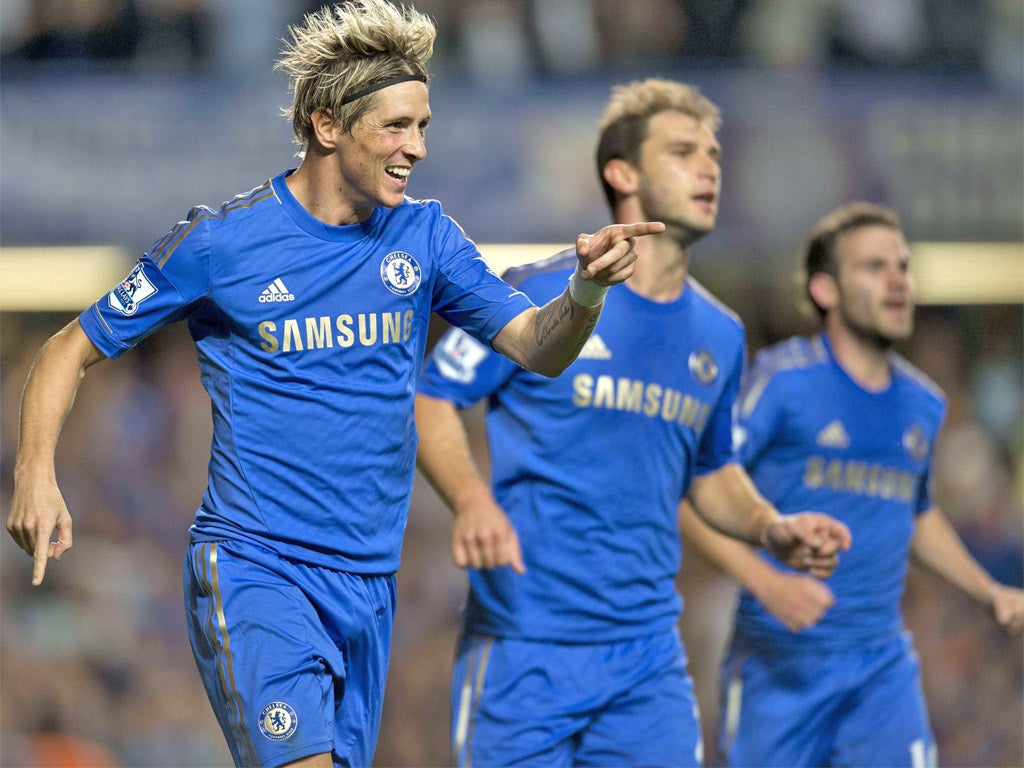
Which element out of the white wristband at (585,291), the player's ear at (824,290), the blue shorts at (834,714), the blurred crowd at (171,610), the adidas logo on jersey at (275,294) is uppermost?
the white wristband at (585,291)

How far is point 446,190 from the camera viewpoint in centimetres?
1023

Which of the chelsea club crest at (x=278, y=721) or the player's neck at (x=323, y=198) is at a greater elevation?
the player's neck at (x=323, y=198)

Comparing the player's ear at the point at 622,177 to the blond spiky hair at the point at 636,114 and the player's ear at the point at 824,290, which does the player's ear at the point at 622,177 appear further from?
the player's ear at the point at 824,290

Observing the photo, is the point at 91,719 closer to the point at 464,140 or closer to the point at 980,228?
the point at 464,140

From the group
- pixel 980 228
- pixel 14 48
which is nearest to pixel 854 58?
pixel 980 228

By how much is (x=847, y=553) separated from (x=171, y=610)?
18.6 feet

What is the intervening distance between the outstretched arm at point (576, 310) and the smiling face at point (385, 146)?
46 cm

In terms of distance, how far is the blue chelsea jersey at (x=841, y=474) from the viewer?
5602 millimetres

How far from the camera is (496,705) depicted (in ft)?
15.1

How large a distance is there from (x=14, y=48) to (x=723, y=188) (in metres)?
5.13

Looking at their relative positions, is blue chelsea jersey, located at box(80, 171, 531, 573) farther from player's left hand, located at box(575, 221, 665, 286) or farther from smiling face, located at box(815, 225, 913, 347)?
smiling face, located at box(815, 225, 913, 347)

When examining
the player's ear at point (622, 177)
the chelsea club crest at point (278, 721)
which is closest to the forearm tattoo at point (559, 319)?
the chelsea club crest at point (278, 721)

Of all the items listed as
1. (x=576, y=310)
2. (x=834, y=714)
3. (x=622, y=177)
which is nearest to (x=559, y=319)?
(x=576, y=310)

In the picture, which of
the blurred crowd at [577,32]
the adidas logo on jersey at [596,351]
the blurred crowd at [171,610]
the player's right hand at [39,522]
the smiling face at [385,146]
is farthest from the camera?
the blurred crowd at [577,32]
